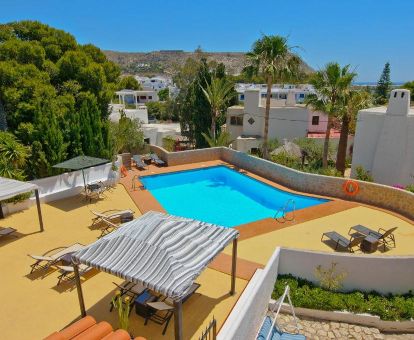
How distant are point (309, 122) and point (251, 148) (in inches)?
352

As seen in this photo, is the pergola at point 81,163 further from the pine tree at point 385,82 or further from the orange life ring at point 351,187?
the pine tree at point 385,82

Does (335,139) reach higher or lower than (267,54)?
lower

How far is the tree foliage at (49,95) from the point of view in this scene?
54.1 ft

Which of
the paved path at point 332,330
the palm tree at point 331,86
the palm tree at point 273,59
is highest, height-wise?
the palm tree at point 273,59

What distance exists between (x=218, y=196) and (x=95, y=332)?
1355cm

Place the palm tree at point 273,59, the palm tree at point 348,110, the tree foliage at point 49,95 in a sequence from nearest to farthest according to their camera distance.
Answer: the tree foliage at point 49,95 < the palm tree at point 348,110 < the palm tree at point 273,59

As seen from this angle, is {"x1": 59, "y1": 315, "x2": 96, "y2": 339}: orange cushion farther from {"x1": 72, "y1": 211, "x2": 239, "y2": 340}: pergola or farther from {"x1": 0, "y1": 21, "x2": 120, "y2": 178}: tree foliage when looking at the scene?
{"x1": 0, "y1": 21, "x2": 120, "y2": 178}: tree foliage

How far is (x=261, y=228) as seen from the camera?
13648 millimetres

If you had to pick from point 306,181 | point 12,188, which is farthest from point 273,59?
point 12,188

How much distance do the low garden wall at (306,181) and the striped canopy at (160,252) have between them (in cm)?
1147

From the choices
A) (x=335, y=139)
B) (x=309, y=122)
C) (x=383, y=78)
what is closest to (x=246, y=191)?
(x=335, y=139)

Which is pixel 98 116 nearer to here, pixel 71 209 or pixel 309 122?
pixel 71 209

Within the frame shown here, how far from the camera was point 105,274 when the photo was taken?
9883 millimetres

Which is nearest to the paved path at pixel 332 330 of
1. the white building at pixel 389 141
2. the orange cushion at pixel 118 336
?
the orange cushion at pixel 118 336
